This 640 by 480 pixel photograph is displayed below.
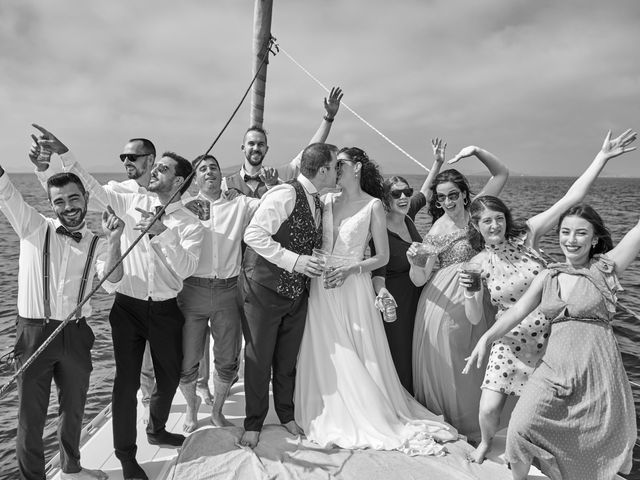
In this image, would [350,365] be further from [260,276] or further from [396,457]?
[260,276]

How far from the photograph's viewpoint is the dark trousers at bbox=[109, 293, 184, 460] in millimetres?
3014

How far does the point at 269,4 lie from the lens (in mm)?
5098

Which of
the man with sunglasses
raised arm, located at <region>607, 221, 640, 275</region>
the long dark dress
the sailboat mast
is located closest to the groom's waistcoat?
the long dark dress

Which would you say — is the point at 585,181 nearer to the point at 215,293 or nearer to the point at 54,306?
the point at 215,293

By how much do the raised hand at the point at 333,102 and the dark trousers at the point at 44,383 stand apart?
295 centimetres

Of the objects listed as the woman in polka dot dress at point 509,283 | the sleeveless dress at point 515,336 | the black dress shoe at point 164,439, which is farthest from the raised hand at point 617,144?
the black dress shoe at point 164,439

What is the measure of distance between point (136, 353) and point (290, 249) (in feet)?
4.20

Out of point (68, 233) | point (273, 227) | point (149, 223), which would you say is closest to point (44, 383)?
point (68, 233)

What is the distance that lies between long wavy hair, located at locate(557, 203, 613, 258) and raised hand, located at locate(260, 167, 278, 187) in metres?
2.22

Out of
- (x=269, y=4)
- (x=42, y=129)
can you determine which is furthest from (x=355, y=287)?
(x=269, y=4)

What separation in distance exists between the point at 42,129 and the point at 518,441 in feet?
12.3

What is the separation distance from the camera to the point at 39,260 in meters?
2.74

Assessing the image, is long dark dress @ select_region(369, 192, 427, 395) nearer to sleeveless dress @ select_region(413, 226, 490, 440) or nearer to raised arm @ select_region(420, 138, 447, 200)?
sleeveless dress @ select_region(413, 226, 490, 440)

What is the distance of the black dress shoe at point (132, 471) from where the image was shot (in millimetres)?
2973
